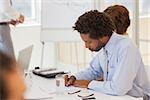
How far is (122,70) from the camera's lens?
1.77m

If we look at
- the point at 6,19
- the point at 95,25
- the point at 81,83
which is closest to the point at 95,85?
the point at 81,83

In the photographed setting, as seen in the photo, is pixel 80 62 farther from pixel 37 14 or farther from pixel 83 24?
pixel 83 24

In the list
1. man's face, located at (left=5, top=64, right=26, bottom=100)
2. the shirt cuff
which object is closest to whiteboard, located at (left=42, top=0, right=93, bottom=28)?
the shirt cuff

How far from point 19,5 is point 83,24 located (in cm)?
288

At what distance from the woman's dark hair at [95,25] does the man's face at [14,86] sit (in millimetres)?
1527

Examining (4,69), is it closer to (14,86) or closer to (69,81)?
(14,86)

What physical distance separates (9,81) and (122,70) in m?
1.52

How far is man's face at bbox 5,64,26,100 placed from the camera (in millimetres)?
298

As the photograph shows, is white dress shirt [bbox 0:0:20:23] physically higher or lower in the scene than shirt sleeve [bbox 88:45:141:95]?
higher

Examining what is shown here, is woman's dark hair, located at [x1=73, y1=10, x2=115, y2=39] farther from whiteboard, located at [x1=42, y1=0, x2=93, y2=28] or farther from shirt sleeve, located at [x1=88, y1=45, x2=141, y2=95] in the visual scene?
whiteboard, located at [x1=42, y1=0, x2=93, y2=28]

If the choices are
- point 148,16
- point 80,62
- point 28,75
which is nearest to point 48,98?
point 28,75

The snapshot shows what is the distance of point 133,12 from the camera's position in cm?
320

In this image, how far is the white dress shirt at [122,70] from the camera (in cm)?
177

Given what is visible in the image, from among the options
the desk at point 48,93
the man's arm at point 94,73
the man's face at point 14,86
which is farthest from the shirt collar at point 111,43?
the man's face at point 14,86
